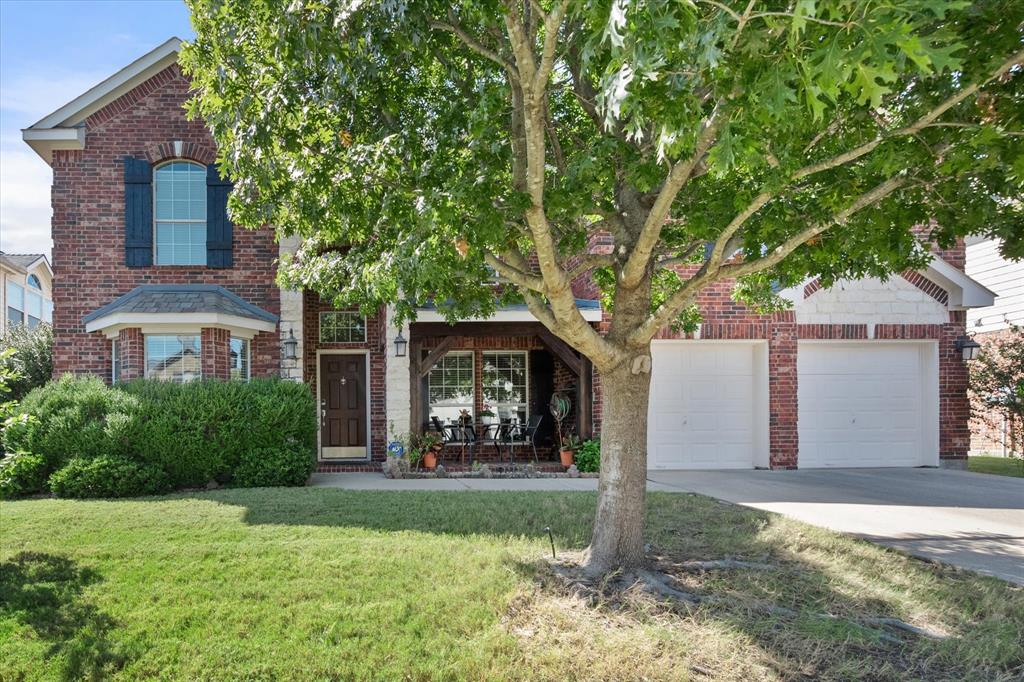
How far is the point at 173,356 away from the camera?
1221 centimetres

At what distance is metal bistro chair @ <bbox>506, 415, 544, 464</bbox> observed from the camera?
45.7 feet

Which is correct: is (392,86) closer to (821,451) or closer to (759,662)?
(759,662)

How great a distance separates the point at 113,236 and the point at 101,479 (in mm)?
5073

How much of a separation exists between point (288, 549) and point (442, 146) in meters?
3.77

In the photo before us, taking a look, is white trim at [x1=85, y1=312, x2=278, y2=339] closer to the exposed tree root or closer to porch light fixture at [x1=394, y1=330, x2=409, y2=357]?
porch light fixture at [x1=394, y1=330, x2=409, y2=357]

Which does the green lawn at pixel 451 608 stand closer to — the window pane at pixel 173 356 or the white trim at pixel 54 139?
the window pane at pixel 173 356

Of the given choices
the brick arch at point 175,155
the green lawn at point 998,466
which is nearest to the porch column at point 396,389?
the brick arch at point 175,155

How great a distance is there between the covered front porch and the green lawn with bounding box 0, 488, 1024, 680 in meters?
7.18

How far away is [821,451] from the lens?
13336mm

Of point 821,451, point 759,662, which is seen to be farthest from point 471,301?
point 821,451

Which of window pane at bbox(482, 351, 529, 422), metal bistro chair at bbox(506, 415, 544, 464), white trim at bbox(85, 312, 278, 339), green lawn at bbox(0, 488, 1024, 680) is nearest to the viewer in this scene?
green lawn at bbox(0, 488, 1024, 680)

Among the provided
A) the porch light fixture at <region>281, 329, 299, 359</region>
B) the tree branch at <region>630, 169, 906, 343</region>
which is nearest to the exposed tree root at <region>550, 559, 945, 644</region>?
the tree branch at <region>630, 169, 906, 343</region>

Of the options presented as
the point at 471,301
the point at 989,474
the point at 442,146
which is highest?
the point at 442,146

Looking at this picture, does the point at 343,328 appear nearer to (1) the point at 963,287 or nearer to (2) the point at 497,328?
(2) the point at 497,328
